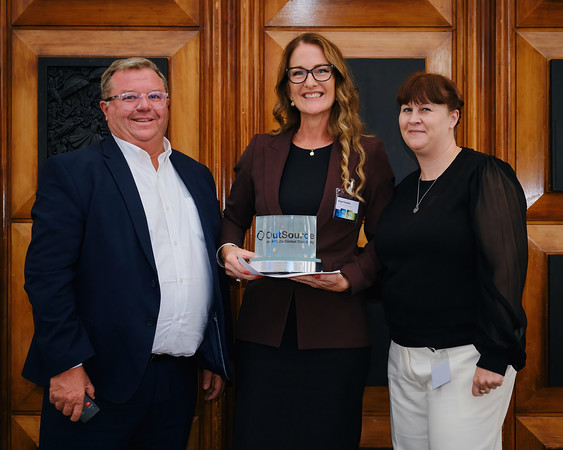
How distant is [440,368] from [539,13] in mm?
2120

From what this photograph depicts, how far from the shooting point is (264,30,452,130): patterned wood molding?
2.75 meters

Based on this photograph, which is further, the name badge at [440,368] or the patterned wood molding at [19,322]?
the patterned wood molding at [19,322]

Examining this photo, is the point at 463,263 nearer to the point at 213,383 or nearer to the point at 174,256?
the point at 174,256

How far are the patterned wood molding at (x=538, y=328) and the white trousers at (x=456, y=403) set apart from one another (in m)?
1.10

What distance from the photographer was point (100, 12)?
272 cm

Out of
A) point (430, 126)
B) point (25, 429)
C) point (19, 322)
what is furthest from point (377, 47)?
point (25, 429)

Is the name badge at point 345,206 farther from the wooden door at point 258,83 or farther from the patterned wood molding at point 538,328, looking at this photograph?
the patterned wood molding at point 538,328

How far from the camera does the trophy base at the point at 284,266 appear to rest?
172 centimetres

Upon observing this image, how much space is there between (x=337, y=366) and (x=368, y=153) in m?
0.84

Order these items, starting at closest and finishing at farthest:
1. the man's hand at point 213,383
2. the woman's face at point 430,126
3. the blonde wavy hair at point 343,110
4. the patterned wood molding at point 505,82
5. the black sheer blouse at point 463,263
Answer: the black sheer blouse at point 463,263
the woman's face at point 430,126
the blonde wavy hair at point 343,110
the man's hand at point 213,383
the patterned wood molding at point 505,82

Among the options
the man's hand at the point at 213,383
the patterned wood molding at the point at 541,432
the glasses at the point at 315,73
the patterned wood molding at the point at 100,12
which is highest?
the patterned wood molding at the point at 100,12

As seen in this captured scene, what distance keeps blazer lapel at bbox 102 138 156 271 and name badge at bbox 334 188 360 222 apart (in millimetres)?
706

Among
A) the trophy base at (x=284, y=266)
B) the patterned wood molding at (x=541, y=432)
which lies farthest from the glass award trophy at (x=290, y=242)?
the patterned wood molding at (x=541, y=432)

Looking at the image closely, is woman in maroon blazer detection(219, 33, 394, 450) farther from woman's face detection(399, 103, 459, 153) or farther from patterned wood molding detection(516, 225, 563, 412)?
patterned wood molding detection(516, 225, 563, 412)
